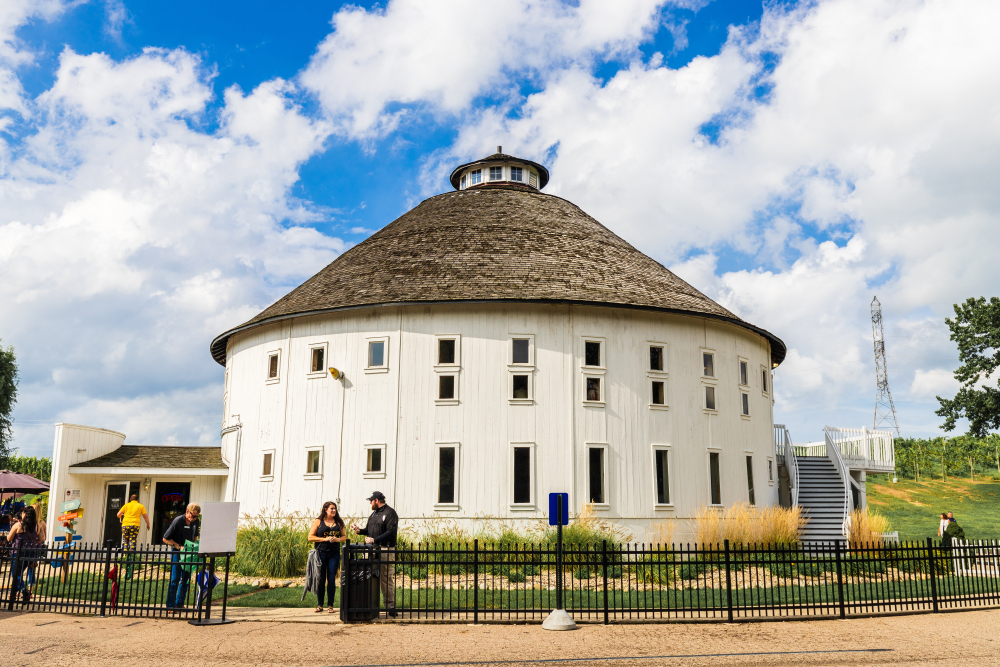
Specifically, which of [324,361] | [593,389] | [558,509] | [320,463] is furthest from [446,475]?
[558,509]

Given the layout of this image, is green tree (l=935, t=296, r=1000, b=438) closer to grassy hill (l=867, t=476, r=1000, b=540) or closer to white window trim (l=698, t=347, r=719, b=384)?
grassy hill (l=867, t=476, r=1000, b=540)

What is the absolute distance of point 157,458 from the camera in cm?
2580

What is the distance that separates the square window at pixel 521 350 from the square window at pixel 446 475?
300cm

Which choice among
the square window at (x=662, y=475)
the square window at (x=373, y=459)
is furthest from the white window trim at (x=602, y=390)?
the square window at (x=373, y=459)

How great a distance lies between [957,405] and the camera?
160ft

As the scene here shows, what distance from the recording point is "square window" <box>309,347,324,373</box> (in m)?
22.4

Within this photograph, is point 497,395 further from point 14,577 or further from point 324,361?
point 14,577

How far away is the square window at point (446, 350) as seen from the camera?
21219 mm

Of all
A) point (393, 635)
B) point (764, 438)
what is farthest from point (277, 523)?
point (764, 438)

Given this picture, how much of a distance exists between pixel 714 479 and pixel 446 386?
8.25 meters

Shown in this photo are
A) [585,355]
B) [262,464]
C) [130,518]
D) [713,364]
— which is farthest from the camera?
[713,364]

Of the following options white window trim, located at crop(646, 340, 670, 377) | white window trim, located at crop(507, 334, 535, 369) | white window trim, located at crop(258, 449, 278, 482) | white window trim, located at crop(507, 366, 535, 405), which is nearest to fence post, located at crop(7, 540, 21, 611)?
white window trim, located at crop(258, 449, 278, 482)

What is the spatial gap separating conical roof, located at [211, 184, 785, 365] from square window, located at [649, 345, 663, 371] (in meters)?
1.19

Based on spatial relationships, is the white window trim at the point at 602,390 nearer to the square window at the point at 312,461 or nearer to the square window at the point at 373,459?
the square window at the point at 373,459
